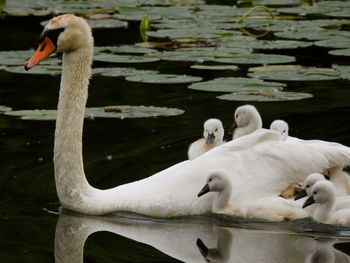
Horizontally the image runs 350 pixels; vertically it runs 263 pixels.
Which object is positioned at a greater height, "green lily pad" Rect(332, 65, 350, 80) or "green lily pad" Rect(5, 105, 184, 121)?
"green lily pad" Rect(332, 65, 350, 80)

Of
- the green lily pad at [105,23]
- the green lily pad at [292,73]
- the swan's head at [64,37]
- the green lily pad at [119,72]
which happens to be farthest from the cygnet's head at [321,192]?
the green lily pad at [105,23]

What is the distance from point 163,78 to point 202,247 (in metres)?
5.29

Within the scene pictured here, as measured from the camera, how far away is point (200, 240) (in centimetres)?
755

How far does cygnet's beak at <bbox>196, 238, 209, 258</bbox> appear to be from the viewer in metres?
7.19

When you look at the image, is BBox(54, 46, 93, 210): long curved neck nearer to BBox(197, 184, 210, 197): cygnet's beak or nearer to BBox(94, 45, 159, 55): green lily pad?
BBox(197, 184, 210, 197): cygnet's beak

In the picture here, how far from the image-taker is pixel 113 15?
17750mm

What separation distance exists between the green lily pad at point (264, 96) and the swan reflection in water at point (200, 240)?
11.4 feet

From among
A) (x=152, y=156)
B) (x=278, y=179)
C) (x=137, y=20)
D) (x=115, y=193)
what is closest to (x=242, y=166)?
(x=278, y=179)

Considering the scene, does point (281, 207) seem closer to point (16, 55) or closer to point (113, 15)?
point (16, 55)

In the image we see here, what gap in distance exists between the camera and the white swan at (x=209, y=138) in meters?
8.83

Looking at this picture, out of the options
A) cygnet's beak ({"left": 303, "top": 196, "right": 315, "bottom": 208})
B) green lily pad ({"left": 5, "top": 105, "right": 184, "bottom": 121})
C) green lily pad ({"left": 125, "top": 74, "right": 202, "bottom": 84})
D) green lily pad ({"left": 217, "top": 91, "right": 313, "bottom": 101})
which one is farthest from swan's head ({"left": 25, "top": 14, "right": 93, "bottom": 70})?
green lily pad ({"left": 125, "top": 74, "right": 202, "bottom": 84})

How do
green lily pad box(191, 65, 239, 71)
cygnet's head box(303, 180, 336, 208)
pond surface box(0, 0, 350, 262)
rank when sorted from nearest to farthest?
pond surface box(0, 0, 350, 262) < cygnet's head box(303, 180, 336, 208) < green lily pad box(191, 65, 239, 71)

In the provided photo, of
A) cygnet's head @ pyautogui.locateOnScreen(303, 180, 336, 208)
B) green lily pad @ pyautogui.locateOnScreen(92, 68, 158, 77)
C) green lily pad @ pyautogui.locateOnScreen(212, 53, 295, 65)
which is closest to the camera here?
cygnet's head @ pyautogui.locateOnScreen(303, 180, 336, 208)

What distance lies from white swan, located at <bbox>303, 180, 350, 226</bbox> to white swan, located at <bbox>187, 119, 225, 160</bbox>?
1356mm
